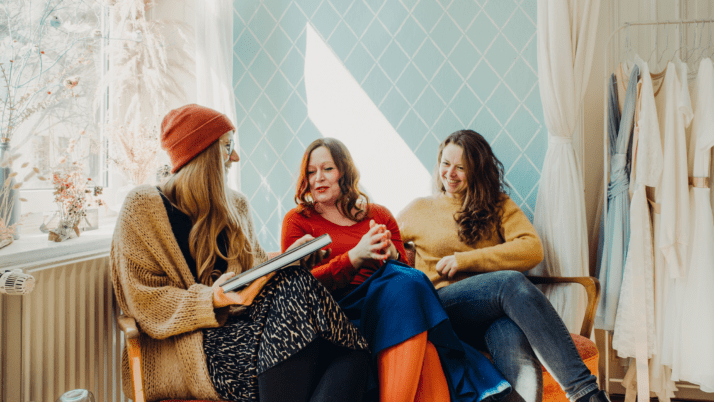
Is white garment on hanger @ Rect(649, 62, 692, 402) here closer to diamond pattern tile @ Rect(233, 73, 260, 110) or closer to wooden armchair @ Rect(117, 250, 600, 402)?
wooden armchair @ Rect(117, 250, 600, 402)

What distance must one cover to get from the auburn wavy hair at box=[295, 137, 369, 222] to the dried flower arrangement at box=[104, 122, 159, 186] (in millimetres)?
775

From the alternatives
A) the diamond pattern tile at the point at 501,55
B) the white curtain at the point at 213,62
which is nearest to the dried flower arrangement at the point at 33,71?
the white curtain at the point at 213,62

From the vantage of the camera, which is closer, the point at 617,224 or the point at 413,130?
the point at 617,224

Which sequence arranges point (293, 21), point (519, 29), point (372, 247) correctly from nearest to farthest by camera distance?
A: point (372, 247) < point (519, 29) < point (293, 21)

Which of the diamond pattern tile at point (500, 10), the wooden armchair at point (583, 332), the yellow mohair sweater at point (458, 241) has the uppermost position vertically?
the diamond pattern tile at point (500, 10)

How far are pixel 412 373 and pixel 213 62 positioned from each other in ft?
5.96

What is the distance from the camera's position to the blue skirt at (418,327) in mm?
Result: 1280

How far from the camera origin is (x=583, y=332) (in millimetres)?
1709

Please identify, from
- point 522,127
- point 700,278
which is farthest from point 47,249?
point 700,278

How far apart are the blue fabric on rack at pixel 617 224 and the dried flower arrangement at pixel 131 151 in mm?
2135

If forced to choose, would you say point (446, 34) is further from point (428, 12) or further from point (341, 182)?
point (341, 182)

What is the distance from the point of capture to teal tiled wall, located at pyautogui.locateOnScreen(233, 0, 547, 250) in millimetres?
2184

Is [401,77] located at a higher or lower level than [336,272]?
higher

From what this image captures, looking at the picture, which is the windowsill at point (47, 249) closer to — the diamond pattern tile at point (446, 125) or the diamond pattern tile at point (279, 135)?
the diamond pattern tile at point (279, 135)
